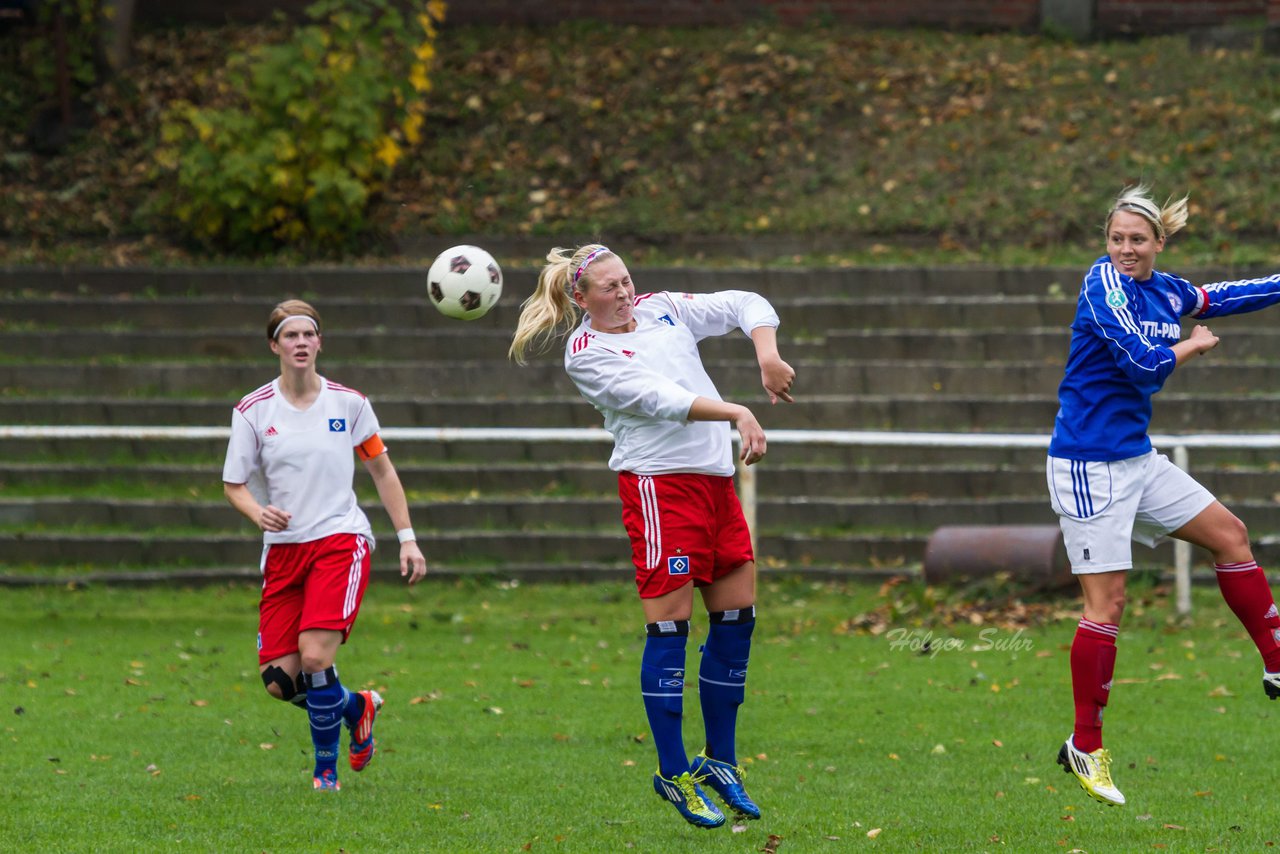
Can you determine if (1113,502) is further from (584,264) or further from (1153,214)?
(584,264)

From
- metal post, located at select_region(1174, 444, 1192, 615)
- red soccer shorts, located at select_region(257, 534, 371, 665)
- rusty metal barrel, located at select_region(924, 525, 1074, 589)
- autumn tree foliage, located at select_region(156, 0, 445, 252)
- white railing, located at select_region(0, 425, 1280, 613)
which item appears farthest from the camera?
autumn tree foliage, located at select_region(156, 0, 445, 252)

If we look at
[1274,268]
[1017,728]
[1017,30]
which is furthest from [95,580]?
[1017,30]

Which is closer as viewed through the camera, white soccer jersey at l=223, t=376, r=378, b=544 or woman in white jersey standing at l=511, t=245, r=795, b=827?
woman in white jersey standing at l=511, t=245, r=795, b=827

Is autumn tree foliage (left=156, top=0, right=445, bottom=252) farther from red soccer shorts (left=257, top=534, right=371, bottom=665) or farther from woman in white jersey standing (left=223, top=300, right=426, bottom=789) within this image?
red soccer shorts (left=257, top=534, right=371, bottom=665)

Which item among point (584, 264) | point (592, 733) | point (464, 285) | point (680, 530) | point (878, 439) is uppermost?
point (584, 264)

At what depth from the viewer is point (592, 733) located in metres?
8.05

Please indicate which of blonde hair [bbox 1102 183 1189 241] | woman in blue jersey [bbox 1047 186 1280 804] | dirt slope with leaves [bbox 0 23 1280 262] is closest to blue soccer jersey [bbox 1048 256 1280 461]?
woman in blue jersey [bbox 1047 186 1280 804]

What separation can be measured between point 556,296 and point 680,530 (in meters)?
1.01

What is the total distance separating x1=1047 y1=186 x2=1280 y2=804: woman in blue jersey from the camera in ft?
19.7

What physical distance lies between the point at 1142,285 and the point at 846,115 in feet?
41.2

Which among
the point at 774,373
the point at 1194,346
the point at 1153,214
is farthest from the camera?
the point at 1153,214

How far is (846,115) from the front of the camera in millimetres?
18281

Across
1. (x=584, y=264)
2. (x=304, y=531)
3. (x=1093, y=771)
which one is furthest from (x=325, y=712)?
(x=1093, y=771)

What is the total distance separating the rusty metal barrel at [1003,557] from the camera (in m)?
11.1
